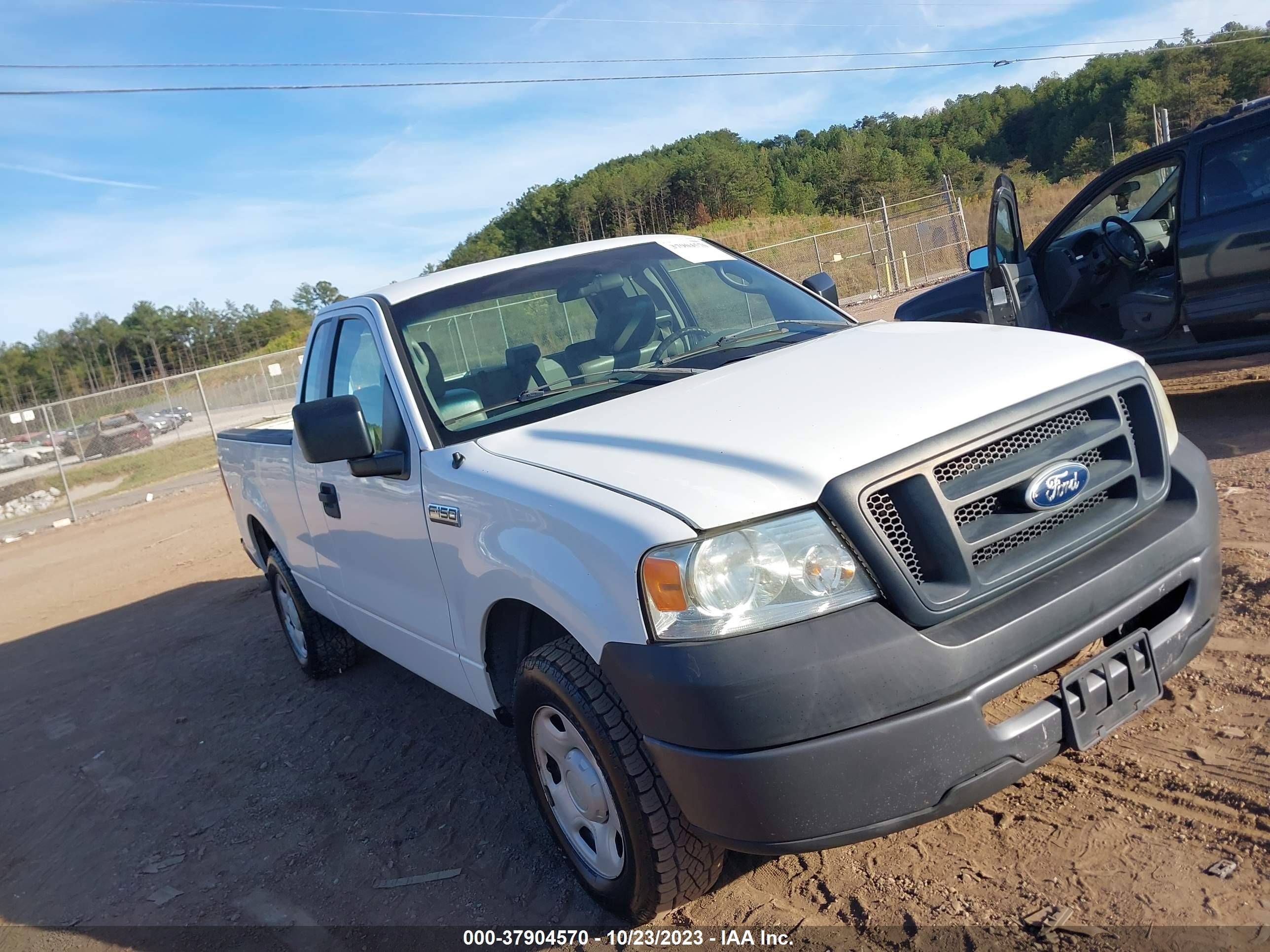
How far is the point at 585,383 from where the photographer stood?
355 centimetres

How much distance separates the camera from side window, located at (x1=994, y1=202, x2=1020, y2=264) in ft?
21.5

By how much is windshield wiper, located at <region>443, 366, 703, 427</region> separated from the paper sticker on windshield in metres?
0.89

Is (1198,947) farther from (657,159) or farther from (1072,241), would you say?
(657,159)

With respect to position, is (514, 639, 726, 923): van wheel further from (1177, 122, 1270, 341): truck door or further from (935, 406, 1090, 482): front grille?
(1177, 122, 1270, 341): truck door

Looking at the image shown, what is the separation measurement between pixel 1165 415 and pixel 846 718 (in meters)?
1.51

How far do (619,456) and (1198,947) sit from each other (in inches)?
69.4

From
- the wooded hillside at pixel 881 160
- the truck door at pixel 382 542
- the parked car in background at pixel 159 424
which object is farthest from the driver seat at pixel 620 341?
the wooded hillside at pixel 881 160

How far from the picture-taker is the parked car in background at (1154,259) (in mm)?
5801

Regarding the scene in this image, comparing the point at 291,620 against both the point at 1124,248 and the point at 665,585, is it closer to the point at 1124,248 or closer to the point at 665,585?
the point at 665,585

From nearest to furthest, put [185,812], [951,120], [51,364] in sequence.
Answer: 1. [185,812]
2. [951,120]
3. [51,364]

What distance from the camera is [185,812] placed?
4344 millimetres

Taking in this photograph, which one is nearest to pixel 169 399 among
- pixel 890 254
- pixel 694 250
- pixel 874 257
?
pixel 874 257

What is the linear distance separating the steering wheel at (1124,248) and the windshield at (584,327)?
12.5ft

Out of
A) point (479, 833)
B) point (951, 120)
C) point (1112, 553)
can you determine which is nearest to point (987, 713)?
point (1112, 553)
